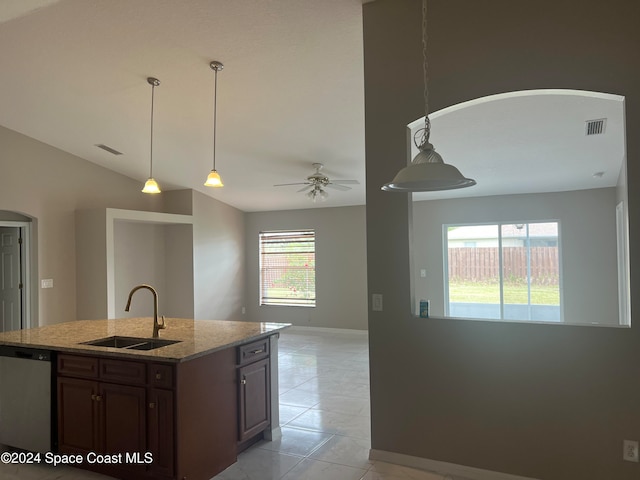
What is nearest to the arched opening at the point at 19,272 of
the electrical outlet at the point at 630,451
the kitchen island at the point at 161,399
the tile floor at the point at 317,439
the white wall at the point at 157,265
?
the white wall at the point at 157,265

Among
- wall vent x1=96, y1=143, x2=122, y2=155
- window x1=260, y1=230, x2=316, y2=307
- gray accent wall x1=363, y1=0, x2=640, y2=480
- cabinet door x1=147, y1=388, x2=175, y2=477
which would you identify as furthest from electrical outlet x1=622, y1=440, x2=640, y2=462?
wall vent x1=96, y1=143, x2=122, y2=155

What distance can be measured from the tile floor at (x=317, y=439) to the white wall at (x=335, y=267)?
205cm

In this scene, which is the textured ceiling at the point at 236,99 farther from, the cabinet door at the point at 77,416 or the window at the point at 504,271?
the cabinet door at the point at 77,416

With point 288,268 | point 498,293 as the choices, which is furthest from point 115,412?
point 498,293

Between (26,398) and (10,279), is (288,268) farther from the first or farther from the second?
(26,398)

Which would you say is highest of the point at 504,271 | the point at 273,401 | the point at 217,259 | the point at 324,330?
the point at 217,259

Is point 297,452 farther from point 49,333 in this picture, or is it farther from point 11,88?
point 11,88

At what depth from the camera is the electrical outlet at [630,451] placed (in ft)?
7.89

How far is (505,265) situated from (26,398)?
6654 millimetres

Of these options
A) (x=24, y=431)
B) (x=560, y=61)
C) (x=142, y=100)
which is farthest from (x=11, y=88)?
(x=560, y=61)

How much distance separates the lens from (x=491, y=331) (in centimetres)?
276

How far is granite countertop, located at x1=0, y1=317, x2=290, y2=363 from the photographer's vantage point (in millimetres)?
2686

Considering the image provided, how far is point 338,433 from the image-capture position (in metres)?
→ 3.58

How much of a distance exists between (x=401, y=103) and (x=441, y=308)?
5.18m
